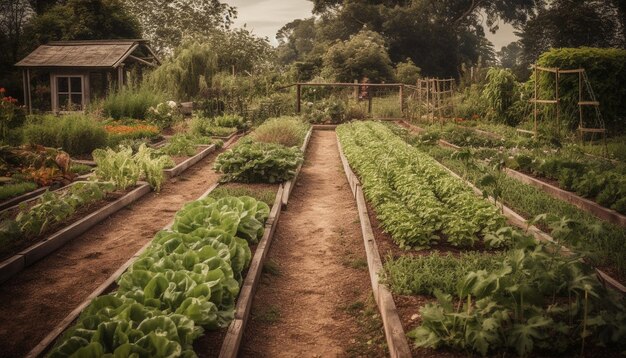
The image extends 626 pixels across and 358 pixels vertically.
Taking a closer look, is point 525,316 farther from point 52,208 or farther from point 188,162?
point 188,162

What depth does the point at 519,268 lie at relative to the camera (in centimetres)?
336

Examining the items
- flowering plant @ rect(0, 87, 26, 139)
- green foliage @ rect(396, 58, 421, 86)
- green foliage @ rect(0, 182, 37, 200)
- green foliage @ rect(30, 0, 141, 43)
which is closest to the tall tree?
green foliage @ rect(30, 0, 141, 43)

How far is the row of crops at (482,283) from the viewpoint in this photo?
10.4ft

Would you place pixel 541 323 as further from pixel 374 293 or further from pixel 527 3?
pixel 527 3

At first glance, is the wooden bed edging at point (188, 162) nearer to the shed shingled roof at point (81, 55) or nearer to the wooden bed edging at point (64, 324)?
the wooden bed edging at point (64, 324)

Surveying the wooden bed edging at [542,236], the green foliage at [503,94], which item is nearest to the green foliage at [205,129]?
the green foliage at [503,94]

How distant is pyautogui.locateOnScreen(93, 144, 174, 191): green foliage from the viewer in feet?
26.2

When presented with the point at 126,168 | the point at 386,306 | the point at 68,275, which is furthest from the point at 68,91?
the point at 386,306

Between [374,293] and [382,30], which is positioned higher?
[382,30]

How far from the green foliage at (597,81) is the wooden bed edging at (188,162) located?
9281 millimetres

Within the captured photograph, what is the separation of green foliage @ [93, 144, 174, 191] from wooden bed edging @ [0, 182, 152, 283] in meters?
0.39

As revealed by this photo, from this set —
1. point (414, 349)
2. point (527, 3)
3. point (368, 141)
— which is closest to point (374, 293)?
point (414, 349)

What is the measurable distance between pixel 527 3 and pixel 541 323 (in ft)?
162

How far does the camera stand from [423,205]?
5.80 metres
